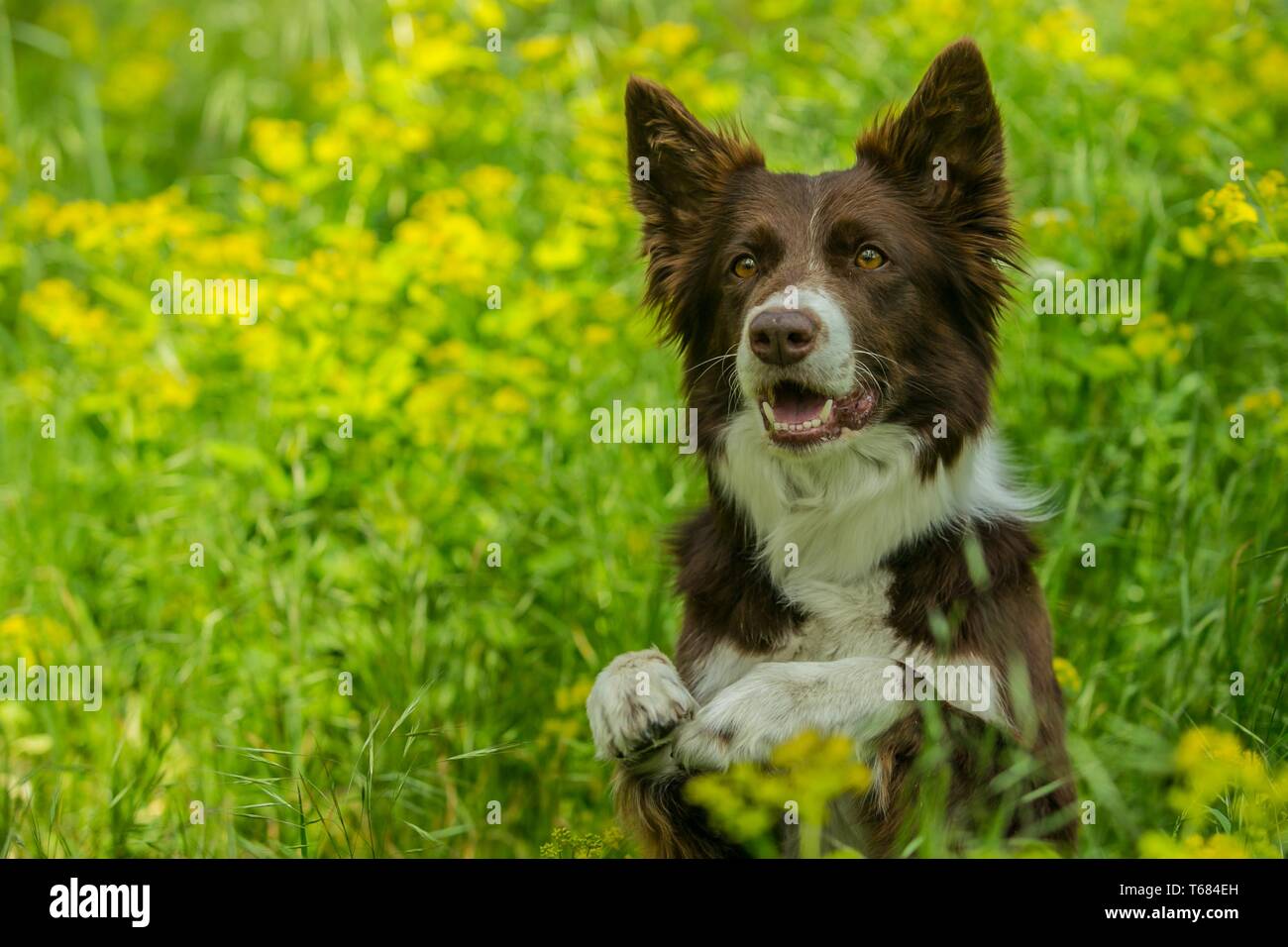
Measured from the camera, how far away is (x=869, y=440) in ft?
12.0

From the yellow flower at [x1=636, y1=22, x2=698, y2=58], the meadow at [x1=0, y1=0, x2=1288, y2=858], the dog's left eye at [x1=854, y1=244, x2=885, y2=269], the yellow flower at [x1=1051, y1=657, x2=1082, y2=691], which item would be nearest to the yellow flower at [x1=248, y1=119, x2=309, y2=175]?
the meadow at [x1=0, y1=0, x2=1288, y2=858]

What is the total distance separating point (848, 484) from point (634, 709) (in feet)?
2.82

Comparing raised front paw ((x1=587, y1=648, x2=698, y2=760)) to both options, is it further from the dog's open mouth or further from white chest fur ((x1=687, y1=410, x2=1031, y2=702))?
the dog's open mouth

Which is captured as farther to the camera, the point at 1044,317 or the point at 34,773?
the point at 1044,317

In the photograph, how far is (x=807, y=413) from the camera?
3.58m

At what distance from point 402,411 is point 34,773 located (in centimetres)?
182

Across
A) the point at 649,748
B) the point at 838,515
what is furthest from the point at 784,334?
the point at 649,748

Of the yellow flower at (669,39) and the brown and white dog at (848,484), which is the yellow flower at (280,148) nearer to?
the yellow flower at (669,39)

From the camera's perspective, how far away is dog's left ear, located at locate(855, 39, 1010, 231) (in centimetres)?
370

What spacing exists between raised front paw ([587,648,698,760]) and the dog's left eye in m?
1.20

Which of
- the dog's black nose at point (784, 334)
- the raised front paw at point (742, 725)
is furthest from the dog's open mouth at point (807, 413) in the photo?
the raised front paw at point (742, 725)
